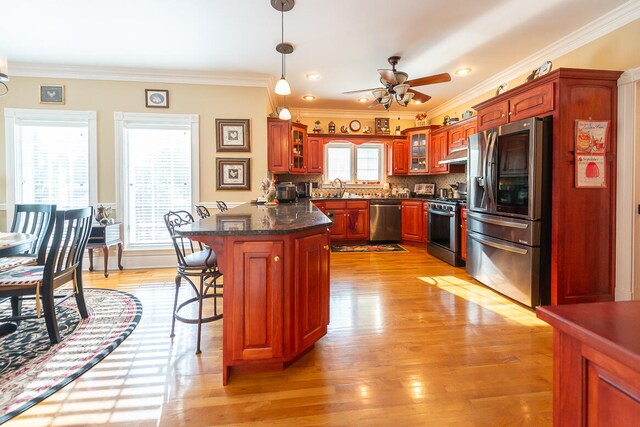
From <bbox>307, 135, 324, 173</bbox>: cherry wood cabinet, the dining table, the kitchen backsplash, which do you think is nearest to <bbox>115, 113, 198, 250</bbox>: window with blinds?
the dining table

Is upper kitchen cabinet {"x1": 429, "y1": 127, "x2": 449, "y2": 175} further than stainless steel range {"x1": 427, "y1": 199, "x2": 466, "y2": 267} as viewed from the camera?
Yes

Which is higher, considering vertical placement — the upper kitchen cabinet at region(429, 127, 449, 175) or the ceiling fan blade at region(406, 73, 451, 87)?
the ceiling fan blade at region(406, 73, 451, 87)

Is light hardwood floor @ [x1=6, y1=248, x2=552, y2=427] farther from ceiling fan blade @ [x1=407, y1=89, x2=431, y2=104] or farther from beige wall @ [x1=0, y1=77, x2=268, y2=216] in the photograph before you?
ceiling fan blade @ [x1=407, y1=89, x2=431, y2=104]

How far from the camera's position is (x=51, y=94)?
13.2 ft

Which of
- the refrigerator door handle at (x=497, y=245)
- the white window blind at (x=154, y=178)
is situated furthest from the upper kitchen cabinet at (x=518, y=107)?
the white window blind at (x=154, y=178)

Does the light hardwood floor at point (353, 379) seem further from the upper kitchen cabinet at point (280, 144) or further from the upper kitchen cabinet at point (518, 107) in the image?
the upper kitchen cabinet at point (280, 144)

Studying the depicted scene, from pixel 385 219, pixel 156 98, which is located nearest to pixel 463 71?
pixel 385 219

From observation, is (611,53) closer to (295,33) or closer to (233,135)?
(295,33)

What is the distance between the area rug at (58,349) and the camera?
163 centimetres

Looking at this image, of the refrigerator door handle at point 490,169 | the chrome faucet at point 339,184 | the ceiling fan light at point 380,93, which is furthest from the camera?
the chrome faucet at point 339,184

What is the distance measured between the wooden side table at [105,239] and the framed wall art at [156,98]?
177 centimetres

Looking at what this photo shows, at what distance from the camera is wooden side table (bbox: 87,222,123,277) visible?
3.72 meters

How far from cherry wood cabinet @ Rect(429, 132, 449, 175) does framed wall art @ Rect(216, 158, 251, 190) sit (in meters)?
3.46

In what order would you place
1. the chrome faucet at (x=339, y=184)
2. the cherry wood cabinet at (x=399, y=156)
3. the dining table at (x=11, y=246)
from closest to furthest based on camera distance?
1. the dining table at (x=11, y=246)
2. the cherry wood cabinet at (x=399, y=156)
3. the chrome faucet at (x=339, y=184)
